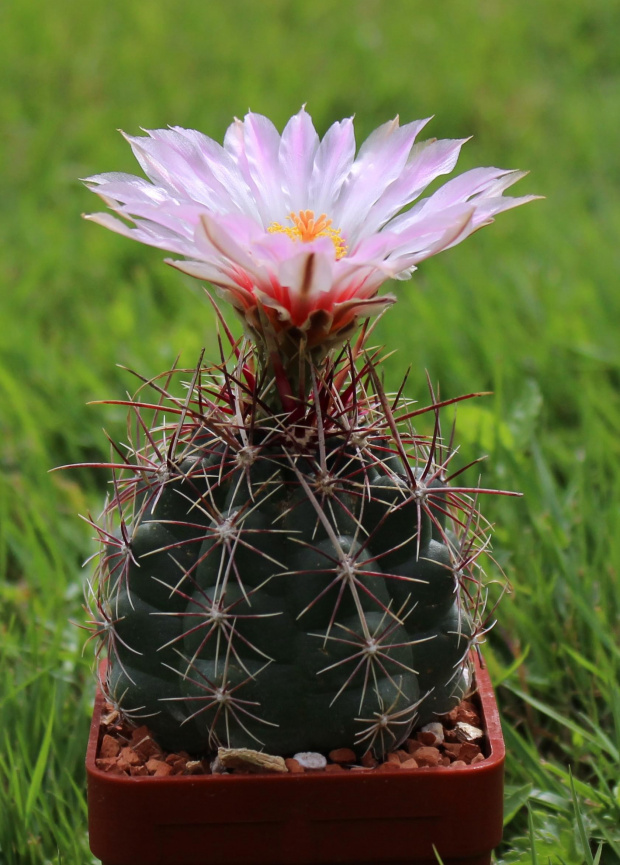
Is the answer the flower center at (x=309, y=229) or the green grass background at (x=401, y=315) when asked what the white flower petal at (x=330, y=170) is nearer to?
the flower center at (x=309, y=229)

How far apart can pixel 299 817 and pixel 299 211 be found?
0.54 m

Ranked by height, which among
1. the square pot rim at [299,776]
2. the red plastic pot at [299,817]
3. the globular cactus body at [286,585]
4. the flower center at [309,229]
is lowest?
the red plastic pot at [299,817]

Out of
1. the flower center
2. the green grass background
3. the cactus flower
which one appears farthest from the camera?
the green grass background

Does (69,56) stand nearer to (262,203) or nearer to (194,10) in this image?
(194,10)

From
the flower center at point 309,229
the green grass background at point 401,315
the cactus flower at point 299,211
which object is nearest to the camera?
the cactus flower at point 299,211

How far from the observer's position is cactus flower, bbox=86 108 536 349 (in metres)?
0.90

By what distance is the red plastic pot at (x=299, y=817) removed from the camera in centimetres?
99

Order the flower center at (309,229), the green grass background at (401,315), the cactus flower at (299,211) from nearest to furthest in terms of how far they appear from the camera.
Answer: the cactus flower at (299,211) < the flower center at (309,229) < the green grass background at (401,315)

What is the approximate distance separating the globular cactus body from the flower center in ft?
0.38

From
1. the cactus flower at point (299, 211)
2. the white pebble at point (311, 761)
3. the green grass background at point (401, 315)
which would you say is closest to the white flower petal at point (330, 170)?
the cactus flower at point (299, 211)

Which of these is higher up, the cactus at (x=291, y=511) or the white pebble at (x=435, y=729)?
the cactus at (x=291, y=511)

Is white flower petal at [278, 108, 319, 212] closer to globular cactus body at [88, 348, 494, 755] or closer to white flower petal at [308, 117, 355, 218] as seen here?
white flower petal at [308, 117, 355, 218]

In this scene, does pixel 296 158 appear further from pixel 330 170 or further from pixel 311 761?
pixel 311 761

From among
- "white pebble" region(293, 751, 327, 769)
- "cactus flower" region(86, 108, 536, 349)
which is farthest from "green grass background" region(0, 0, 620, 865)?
"white pebble" region(293, 751, 327, 769)
